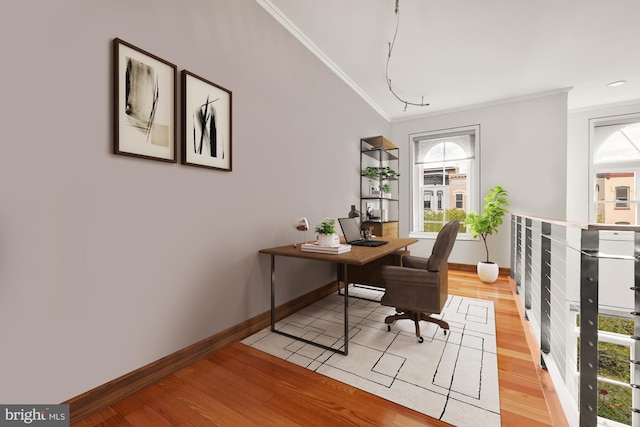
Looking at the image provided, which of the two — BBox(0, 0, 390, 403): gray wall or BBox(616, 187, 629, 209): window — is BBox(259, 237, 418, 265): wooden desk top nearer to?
BBox(0, 0, 390, 403): gray wall

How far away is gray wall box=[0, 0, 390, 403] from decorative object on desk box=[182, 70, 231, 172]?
0.09 m

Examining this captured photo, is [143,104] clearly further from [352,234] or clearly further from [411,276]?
[411,276]

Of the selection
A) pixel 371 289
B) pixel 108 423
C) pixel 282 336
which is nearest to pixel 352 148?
pixel 371 289

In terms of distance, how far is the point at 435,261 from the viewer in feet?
7.04

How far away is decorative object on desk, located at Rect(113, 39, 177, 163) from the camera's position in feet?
4.99

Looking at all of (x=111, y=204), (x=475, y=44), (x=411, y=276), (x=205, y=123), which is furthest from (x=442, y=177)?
(x=111, y=204)

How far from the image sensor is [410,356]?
2.00 m

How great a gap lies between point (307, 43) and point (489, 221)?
357 centimetres

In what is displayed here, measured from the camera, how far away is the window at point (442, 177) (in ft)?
16.4

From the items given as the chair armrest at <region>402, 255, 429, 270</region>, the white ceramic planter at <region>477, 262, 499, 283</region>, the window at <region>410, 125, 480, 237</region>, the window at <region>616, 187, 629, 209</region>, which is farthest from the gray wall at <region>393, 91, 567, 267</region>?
the chair armrest at <region>402, 255, 429, 270</region>

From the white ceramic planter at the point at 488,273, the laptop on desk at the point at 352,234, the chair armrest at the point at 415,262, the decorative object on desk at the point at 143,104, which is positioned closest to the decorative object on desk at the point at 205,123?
the decorative object on desk at the point at 143,104

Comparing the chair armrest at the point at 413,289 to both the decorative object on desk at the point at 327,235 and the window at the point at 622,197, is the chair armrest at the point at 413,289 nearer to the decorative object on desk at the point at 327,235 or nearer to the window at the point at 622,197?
the decorative object on desk at the point at 327,235

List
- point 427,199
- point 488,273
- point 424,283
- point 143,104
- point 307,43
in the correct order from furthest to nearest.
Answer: point 427,199, point 488,273, point 307,43, point 424,283, point 143,104

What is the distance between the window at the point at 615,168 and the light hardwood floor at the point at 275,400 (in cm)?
461
